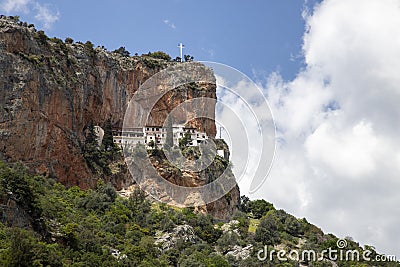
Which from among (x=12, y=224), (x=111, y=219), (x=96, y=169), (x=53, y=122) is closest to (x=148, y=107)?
(x=96, y=169)

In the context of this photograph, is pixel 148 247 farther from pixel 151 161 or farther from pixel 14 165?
pixel 151 161

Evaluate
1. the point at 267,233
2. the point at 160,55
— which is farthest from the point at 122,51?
the point at 267,233

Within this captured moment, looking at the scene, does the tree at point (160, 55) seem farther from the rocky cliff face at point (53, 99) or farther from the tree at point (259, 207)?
the tree at point (259, 207)

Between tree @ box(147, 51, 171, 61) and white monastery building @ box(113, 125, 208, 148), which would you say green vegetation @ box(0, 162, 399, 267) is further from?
tree @ box(147, 51, 171, 61)

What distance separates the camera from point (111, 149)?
66125 mm

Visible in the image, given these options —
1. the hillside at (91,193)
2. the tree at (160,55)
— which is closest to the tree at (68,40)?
the hillside at (91,193)

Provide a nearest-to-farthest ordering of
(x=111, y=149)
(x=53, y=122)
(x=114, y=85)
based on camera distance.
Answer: (x=53, y=122) < (x=111, y=149) < (x=114, y=85)

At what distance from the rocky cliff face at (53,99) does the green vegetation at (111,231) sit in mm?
3210

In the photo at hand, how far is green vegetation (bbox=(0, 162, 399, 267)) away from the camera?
3447 cm

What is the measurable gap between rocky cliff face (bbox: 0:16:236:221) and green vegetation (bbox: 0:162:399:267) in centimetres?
321

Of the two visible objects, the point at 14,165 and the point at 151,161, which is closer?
the point at 14,165

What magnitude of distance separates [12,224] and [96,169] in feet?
85.9

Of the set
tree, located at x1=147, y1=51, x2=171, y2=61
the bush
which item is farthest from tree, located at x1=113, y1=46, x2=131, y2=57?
the bush

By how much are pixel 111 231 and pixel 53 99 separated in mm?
16925
